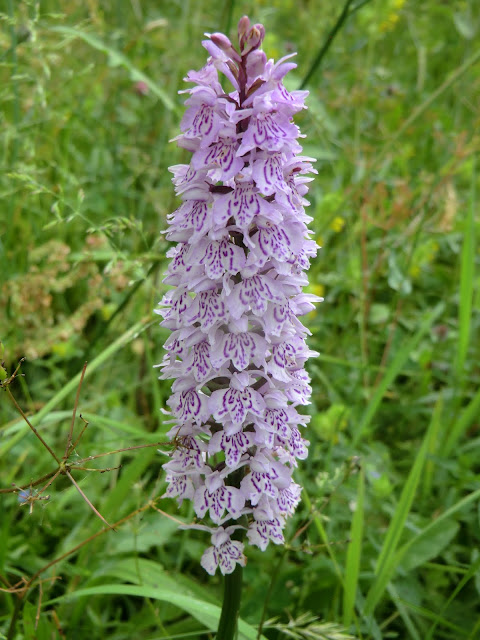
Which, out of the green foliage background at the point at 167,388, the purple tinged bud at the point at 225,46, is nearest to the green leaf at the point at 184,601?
the green foliage background at the point at 167,388

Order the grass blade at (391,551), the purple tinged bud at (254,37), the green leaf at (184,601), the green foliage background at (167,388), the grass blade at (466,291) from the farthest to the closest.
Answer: the grass blade at (466,291)
the green foliage background at (167,388)
the grass blade at (391,551)
the green leaf at (184,601)
the purple tinged bud at (254,37)

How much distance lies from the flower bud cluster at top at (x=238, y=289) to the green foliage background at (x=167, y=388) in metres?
0.42

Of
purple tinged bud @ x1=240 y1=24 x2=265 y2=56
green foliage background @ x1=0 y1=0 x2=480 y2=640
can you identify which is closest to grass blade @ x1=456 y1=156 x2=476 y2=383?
green foliage background @ x1=0 y1=0 x2=480 y2=640

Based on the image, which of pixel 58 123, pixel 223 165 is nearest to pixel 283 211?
pixel 223 165

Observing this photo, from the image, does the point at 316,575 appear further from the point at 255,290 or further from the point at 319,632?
the point at 255,290

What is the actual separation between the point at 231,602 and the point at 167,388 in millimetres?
1487

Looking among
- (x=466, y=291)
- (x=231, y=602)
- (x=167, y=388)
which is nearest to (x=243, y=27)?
(x=231, y=602)

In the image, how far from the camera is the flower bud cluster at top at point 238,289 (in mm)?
1375

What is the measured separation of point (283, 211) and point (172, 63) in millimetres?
3697

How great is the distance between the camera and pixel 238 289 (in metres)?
1.42

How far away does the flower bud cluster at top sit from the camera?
4.51 ft

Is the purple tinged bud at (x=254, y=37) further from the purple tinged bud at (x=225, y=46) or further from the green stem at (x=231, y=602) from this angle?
the green stem at (x=231, y=602)

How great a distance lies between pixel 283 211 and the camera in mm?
1438

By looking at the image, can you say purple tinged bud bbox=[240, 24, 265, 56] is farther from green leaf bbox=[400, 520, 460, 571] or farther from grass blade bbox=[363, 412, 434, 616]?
green leaf bbox=[400, 520, 460, 571]
